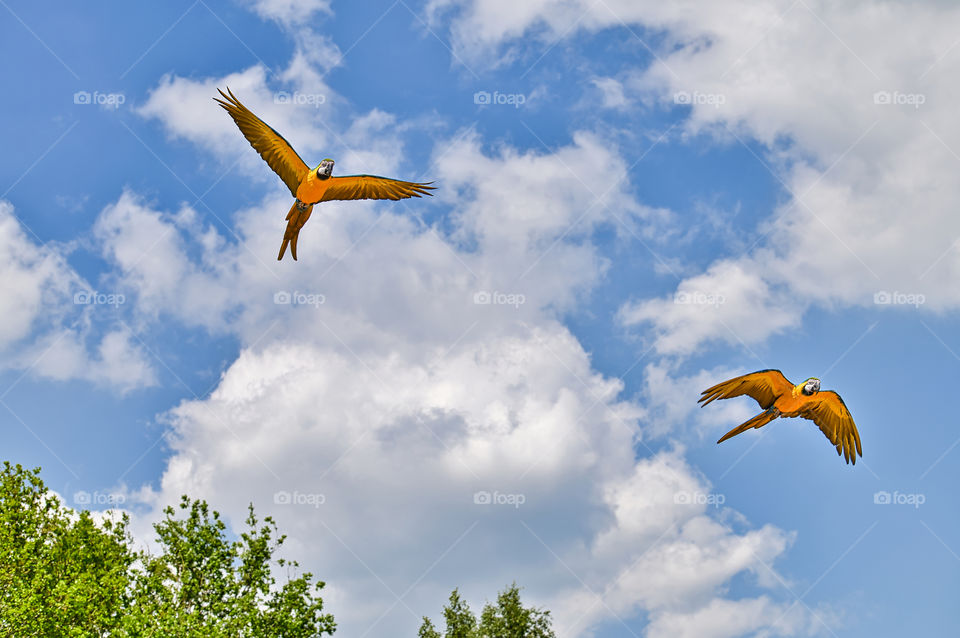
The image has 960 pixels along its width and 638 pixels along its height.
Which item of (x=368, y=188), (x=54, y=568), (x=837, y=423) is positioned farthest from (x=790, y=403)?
(x=54, y=568)

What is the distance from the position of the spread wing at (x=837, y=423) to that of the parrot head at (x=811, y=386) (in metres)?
0.98

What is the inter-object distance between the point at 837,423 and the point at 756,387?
3157mm

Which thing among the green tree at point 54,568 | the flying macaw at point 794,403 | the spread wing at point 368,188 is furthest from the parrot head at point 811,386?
the green tree at point 54,568

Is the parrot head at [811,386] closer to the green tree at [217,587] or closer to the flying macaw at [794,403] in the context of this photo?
the flying macaw at [794,403]

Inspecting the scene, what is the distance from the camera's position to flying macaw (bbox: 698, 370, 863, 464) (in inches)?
840

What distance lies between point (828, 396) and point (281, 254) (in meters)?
14.9

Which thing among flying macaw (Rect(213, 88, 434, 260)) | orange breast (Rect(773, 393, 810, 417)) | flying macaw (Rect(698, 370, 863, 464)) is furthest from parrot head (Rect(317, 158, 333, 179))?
orange breast (Rect(773, 393, 810, 417))

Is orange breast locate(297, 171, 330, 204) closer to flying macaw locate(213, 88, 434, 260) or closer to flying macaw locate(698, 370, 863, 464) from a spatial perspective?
flying macaw locate(213, 88, 434, 260)

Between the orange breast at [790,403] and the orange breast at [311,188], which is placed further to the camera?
the orange breast at [790,403]

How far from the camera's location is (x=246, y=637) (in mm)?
25594

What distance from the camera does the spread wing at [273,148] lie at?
20.9 m

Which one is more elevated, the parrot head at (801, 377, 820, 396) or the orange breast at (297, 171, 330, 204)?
the orange breast at (297, 171, 330, 204)

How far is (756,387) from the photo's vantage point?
21.6 m

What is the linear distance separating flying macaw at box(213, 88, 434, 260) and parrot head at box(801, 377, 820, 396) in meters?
11.0
